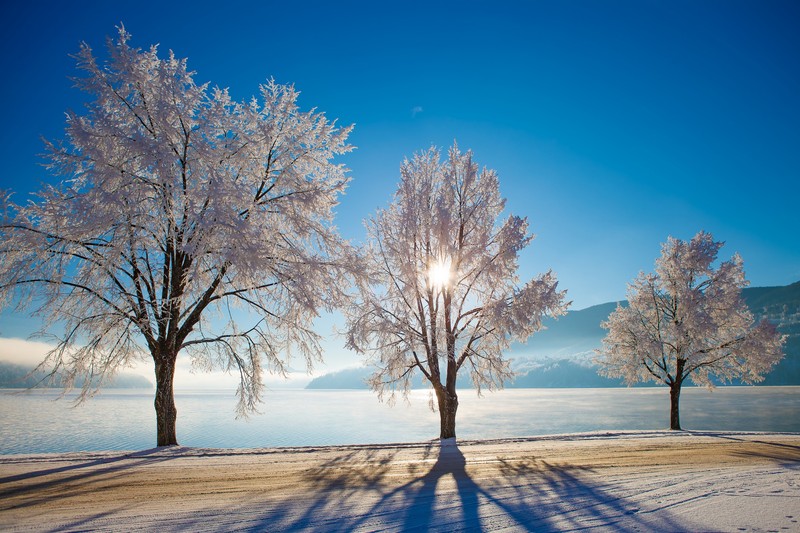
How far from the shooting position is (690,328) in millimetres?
18969

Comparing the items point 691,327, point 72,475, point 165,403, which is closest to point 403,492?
point 72,475

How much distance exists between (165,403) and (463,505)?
33.8 feet

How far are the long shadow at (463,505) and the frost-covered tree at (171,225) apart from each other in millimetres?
5992

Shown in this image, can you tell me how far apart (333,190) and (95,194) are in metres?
6.00

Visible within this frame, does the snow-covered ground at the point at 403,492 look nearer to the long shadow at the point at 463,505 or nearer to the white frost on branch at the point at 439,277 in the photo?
the long shadow at the point at 463,505

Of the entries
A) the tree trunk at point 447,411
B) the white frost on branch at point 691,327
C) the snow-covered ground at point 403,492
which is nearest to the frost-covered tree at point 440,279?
the tree trunk at point 447,411

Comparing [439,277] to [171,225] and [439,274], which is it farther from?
[171,225]

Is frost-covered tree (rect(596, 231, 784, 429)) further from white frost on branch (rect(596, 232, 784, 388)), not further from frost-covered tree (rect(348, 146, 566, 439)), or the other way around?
frost-covered tree (rect(348, 146, 566, 439))

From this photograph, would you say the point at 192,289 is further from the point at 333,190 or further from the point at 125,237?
the point at 333,190

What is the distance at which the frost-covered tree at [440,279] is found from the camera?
1332 centimetres

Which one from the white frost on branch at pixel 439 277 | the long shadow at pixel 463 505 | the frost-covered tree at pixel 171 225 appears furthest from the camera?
the white frost on branch at pixel 439 277

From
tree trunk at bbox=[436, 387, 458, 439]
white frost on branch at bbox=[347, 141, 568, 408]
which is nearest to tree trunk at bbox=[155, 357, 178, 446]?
white frost on branch at bbox=[347, 141, 568, 408]

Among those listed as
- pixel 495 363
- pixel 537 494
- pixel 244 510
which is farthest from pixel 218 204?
pixel 495 363

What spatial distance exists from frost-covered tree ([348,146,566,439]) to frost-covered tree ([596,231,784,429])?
11155mm
